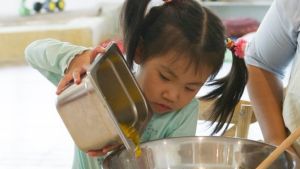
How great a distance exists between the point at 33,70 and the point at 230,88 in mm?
2190

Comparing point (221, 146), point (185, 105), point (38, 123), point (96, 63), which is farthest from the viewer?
point (38, 123)

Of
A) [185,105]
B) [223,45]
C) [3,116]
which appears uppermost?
[223,45]

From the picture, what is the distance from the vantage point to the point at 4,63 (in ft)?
9.84

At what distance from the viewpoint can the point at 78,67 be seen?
2.17 ft

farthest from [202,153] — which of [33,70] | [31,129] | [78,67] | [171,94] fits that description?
[33,70]

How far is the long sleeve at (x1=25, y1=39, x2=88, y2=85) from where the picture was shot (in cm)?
74

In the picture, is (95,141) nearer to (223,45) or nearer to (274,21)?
(223,45)

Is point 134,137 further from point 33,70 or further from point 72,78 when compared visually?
point 33,70

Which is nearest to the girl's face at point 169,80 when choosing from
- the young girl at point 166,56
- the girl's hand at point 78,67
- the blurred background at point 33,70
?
the young girl at point 166,56

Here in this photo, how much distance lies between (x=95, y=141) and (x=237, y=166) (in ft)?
0.71

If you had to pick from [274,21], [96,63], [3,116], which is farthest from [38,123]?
[96,63]

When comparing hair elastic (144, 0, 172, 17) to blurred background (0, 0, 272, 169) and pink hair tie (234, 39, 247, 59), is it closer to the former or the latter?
pink hair tie (234, 39, 247, 59)

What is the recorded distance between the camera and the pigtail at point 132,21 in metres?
0.76

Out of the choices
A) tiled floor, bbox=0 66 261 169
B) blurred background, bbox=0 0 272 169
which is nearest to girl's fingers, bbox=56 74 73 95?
tiled floor, bbox=0 66 261 169
